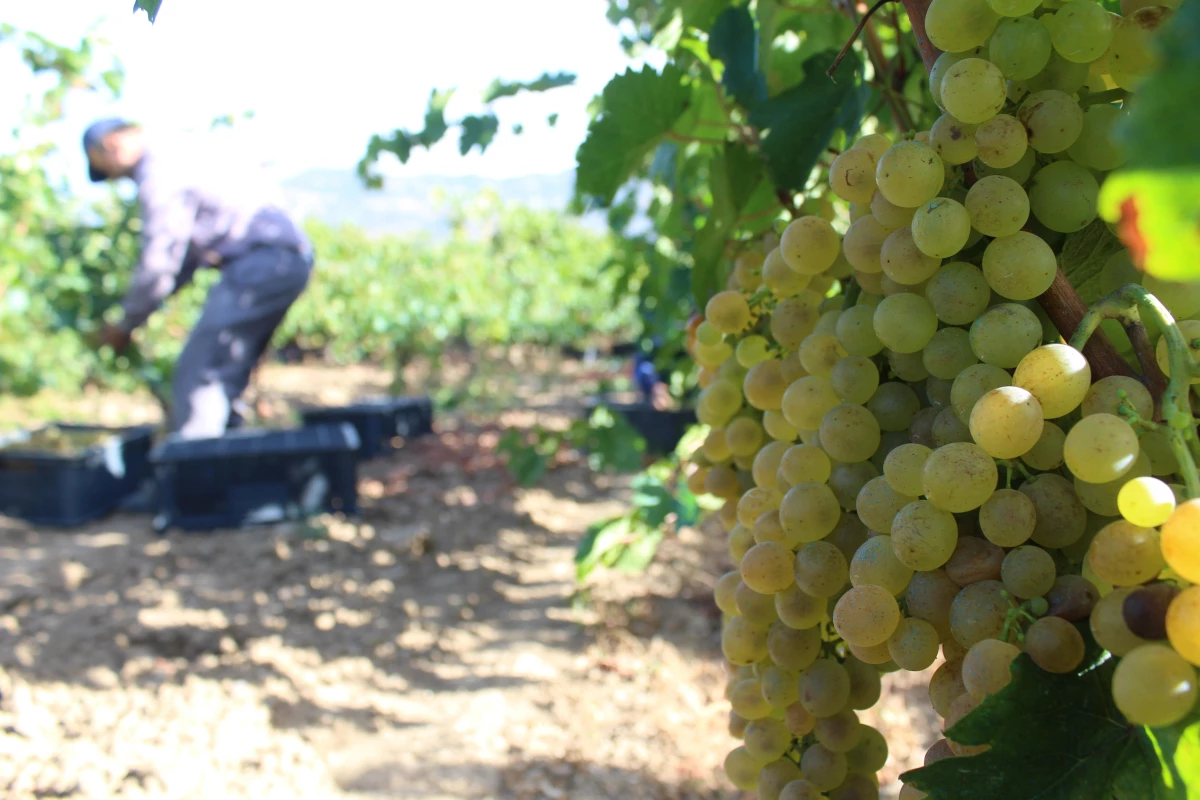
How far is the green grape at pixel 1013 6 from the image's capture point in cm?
50

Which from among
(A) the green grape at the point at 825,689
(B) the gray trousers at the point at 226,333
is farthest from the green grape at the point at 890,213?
(B) the gray trousers at the point at 226,333

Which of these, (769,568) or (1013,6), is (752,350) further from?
(1013,6)

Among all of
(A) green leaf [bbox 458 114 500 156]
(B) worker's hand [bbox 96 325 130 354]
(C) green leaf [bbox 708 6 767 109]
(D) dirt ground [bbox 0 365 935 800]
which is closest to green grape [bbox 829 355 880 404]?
(C) green leaf [bbox 708 6 767 109]

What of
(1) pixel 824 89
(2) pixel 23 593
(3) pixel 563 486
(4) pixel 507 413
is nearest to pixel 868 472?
(1) pixel 824 89

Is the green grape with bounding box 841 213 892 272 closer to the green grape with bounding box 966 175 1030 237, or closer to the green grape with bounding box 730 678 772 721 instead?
the green grape with bounding box 966 175 1030 237

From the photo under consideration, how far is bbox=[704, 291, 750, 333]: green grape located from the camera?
2.67 ft

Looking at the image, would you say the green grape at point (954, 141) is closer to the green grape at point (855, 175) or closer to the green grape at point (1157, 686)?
the green grape at point (855, 175)

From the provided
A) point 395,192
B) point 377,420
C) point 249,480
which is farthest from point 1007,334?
point 395,192

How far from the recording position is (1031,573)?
1.52 ft

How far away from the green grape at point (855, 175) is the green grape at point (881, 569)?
0.79ft

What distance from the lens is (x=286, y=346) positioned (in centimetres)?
1070

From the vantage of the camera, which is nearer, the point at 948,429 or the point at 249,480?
the point at 948,429

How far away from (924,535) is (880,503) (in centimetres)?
6

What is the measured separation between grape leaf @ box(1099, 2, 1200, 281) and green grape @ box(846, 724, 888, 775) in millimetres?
541
